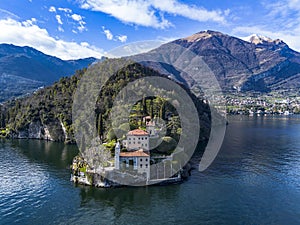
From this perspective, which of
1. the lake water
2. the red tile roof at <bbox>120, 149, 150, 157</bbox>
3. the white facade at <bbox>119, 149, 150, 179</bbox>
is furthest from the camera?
the red tile roof at <bbox>120, 149, 150, 157</bbox>

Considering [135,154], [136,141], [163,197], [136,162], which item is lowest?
[163,197]

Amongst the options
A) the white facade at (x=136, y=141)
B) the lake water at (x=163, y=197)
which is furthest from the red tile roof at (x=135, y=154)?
the lake water at (x=163, y=197)

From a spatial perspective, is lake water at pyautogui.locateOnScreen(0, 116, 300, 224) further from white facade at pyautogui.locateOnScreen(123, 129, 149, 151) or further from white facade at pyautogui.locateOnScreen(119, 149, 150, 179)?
white facade at pyautogui.locateOnScreen(123, 129, 149, 151)

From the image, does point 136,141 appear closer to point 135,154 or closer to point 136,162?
point 135,154

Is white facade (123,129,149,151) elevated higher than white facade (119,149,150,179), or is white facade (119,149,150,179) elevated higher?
white facade (123,129,149,151)

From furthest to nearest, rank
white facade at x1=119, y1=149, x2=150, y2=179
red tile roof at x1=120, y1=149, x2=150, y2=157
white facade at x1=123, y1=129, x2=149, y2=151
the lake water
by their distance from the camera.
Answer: white facade at x1=123, y1=129, x2=149, y2=151 < red tile roof at x1=120, y1=149, x2=150, y2=157 < white facade at x1=119, y1=149, x2=150, y2=179 < the lake water

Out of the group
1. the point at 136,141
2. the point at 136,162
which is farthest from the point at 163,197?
the point at 136,141

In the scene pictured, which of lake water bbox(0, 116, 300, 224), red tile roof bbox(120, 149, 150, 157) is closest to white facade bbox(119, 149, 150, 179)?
red tile roof bbox(120, 149, 150, 157)

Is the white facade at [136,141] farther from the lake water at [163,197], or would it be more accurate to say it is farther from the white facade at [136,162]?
the lake water at [163,197]
